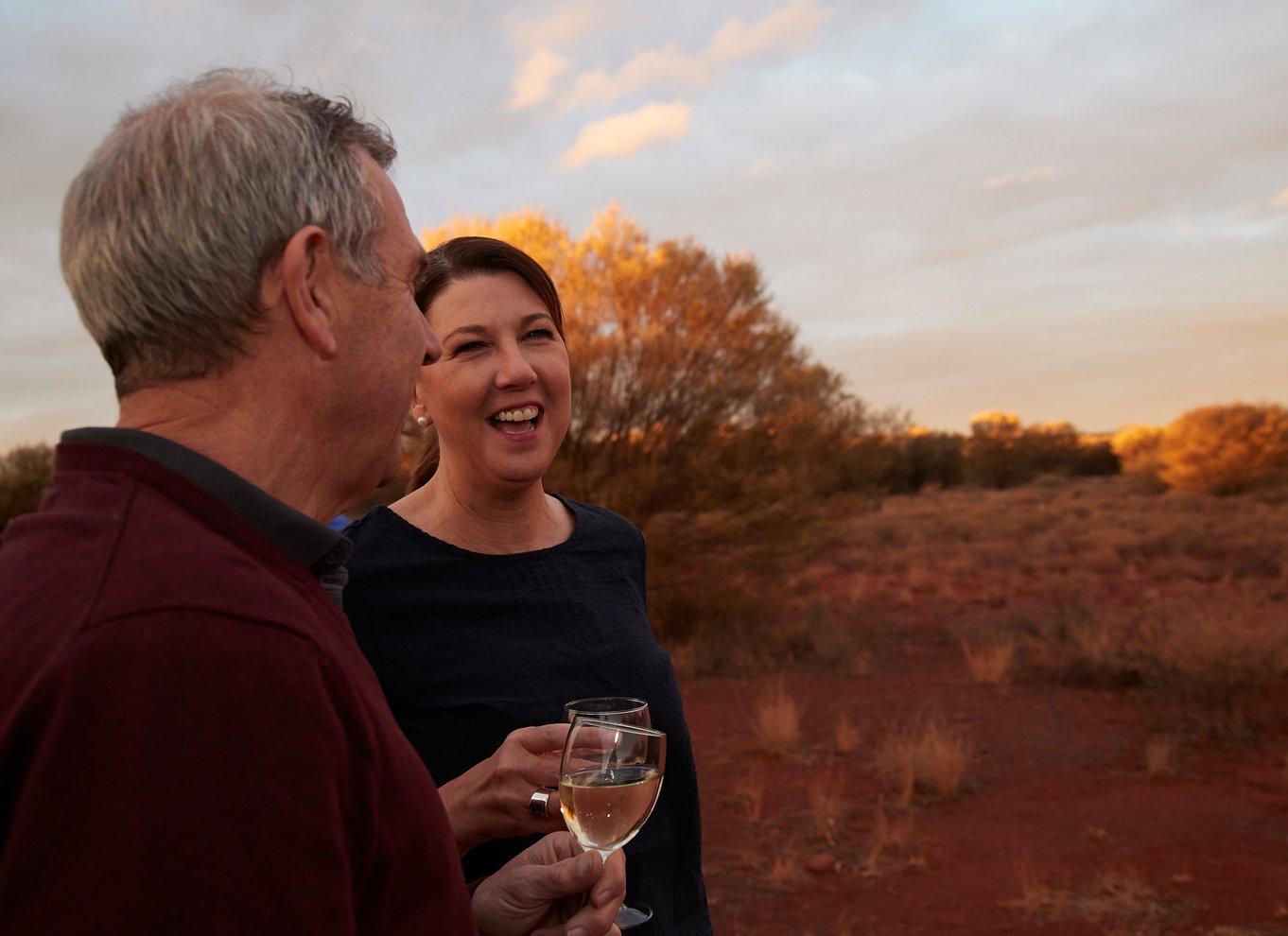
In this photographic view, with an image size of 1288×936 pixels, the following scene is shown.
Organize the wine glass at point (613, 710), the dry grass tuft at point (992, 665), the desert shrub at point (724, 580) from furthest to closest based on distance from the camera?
the desert shrub at point (724, 580) < the dry grass tuft at point (992, 665) < the wine glass at point (613, 710)

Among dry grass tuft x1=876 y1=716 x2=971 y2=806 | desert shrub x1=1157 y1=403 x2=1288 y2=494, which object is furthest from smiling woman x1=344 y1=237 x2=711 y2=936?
desert shrub x1=1157 y1=403 x2=1288 y2=494

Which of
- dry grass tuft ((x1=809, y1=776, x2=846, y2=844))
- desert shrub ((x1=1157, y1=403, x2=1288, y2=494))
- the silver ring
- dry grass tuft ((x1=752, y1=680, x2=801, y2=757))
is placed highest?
desert shrub ((x1=1157, y1=403, x2=1288, y2=494))

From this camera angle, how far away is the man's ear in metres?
1.22

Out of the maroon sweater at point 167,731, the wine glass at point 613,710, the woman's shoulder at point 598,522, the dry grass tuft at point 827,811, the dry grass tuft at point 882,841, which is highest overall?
the woman's shoulder at point 598,522

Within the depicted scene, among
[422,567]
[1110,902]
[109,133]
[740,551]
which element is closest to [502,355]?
[422,567]

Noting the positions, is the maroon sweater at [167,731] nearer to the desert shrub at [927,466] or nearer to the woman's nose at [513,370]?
the woman's nose at [513,370]

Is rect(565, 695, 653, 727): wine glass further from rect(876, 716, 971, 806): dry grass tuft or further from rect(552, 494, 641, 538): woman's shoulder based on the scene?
rect(876, 716, 971, 806): dry grass tuft

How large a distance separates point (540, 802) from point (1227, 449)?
120 ft

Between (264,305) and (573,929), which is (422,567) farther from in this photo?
(264,305)

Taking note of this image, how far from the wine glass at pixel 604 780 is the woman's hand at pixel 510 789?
3.3 inches

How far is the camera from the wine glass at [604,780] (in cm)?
165

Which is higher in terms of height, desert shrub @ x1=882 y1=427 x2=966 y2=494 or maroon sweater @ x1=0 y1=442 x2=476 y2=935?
desert shrub @ x1=882 y1=427 x2=966 y2=494

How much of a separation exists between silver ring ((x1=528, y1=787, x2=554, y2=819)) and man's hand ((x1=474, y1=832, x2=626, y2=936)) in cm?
8

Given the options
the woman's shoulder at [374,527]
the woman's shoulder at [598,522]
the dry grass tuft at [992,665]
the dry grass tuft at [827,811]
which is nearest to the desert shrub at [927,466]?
→ the dry grass tuft at [992,665]
